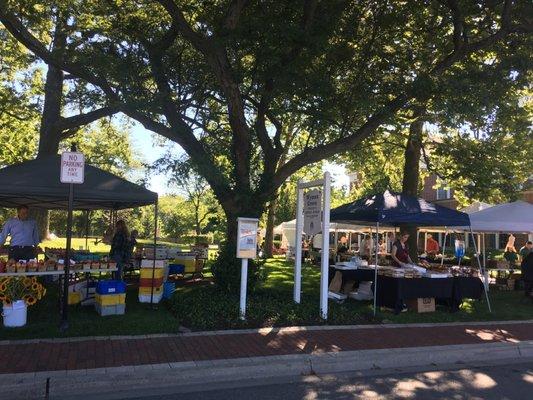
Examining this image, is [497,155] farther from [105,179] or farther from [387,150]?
[105,179]

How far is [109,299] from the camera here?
30.1ft

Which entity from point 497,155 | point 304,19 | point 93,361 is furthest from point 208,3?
point 497,155

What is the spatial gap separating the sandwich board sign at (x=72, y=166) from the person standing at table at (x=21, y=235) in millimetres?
2540

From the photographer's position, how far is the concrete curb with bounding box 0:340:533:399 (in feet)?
18.6

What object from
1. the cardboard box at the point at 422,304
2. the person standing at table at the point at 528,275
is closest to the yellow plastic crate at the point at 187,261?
the cardboard box at the point at 422,304

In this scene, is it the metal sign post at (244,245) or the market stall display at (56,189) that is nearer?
the market stall display at (56,189)

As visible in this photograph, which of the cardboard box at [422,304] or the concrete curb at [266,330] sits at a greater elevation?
the cardboard box at [422,304]

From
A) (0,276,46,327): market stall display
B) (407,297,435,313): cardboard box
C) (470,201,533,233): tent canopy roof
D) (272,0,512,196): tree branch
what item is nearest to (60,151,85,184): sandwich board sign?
(0,276,46,327): market stall display

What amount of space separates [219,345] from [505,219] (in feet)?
34.7

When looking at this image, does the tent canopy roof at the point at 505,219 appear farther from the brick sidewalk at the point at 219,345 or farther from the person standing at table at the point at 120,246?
the person standing at table at the point at 120,246

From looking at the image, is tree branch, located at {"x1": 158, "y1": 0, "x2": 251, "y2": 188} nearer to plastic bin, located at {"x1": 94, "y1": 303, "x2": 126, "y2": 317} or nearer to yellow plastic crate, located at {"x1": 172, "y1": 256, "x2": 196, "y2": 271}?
plastic bin, located at {"x1": 94, "y1": 303, "x2": 126, "y2": 317}

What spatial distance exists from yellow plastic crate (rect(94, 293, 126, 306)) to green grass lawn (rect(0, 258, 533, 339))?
0.90ft

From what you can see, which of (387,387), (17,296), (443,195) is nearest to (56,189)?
(17,296)

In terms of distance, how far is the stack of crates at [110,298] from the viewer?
9.11 metres
